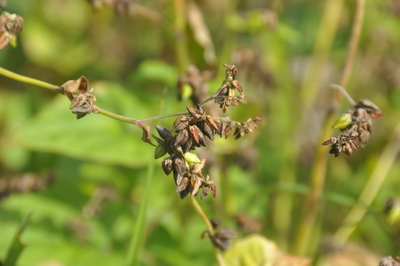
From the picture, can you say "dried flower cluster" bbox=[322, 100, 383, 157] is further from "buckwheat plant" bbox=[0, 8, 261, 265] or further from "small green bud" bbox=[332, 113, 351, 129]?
"buckwheat plant" bbox=[0, 8, 261, 265]

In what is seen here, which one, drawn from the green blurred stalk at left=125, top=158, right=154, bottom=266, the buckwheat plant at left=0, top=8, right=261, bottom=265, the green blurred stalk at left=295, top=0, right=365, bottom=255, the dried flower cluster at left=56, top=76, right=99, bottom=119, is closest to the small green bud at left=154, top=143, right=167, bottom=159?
the buckwheat plant at left=0, top=8, right=261, bottom=265

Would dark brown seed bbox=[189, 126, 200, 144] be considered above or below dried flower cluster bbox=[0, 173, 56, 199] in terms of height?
below

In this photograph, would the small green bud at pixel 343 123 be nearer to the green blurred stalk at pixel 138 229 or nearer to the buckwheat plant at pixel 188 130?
the buckwheat plant at pixel 188 130

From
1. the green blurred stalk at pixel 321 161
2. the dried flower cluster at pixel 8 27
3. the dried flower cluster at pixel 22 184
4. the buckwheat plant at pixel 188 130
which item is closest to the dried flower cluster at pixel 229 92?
the buckwheat plant at pixel 188 130

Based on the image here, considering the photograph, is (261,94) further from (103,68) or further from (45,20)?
(45,20)

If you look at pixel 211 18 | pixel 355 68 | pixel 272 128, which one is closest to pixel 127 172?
pixel 272 128

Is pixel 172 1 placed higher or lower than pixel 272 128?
lower
